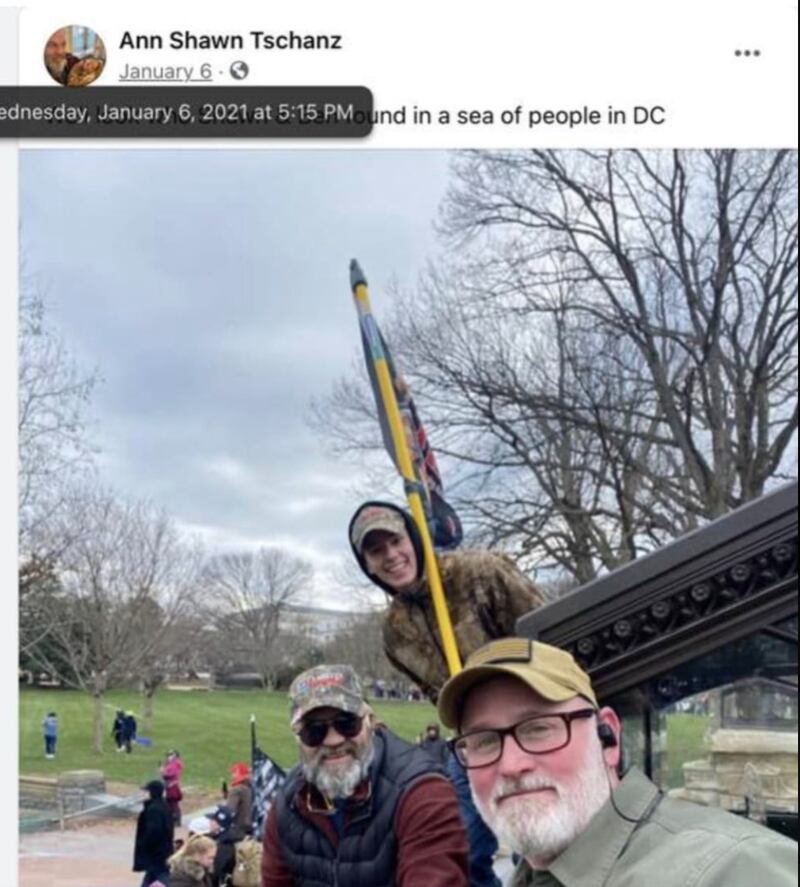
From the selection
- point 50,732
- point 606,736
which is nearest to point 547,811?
point 606,736

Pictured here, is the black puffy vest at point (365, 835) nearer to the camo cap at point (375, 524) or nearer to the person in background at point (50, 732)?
the camo cap at point (375, 524)

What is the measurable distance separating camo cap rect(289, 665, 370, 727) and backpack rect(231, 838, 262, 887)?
2.31 m

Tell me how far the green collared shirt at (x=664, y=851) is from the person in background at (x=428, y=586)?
91cm

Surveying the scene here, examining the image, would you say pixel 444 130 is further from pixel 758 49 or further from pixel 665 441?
pixel 665 441

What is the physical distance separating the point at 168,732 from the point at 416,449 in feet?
36.3

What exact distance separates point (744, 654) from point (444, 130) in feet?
3.53

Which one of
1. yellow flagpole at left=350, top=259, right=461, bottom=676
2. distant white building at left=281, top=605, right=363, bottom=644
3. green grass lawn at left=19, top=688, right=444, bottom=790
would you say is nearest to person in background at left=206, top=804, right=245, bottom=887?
yellow flagpole at left=350, top=259, right=461, bottom=676

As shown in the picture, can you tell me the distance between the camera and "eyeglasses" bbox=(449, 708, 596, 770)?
1.23 metres

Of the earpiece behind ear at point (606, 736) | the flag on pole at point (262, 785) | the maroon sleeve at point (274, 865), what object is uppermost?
the earpiece behind ear at point (606, 736)

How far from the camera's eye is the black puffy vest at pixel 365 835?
5.51 ft

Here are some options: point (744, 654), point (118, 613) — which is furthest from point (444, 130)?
point (118, 613)

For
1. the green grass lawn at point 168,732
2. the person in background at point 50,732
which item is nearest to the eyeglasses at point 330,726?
the green grass lawn at point 168,732

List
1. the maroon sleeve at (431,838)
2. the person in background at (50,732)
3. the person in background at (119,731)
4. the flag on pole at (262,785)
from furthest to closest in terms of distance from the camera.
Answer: the person in background at (119,731) → the person in background at (50,732) → the flag on pole at (262,785) → the maroon sleeve at (431,838)

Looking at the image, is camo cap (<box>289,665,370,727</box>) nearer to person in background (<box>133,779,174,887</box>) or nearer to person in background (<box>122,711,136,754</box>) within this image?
person in background (<box>133,779,174,887</box>)
